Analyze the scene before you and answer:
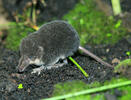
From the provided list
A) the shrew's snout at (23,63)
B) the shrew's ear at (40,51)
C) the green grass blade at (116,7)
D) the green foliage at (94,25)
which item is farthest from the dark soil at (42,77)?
the green grass blade at (116,7)

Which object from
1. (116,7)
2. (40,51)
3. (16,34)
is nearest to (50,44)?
(40,51)

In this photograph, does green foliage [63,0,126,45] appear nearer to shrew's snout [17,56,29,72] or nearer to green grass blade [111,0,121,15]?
green grass blade [111,0,121,15]

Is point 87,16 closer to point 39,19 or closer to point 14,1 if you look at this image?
point 39,19

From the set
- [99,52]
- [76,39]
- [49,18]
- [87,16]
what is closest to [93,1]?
[87,16]

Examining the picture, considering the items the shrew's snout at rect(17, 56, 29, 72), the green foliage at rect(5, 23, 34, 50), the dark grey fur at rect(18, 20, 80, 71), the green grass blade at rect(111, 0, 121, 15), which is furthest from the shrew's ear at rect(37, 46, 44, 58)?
the green grass blade at rect(111, 0, 121, 15)

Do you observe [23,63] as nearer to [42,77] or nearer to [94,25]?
[42,77]
